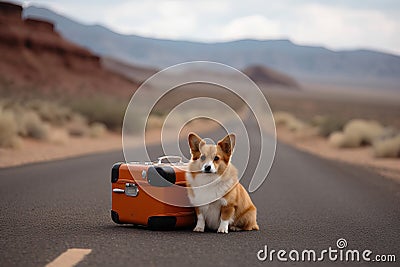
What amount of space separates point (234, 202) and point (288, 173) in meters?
10.9

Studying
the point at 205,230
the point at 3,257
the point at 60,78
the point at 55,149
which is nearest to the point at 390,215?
the point at 205,230

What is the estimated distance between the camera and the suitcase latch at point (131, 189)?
364 inches

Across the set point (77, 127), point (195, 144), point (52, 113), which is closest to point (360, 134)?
point (77, 127)

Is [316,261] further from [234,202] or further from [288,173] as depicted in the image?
[288,173]

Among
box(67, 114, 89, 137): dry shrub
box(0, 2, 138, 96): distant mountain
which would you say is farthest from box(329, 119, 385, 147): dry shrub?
box(0, 2, 138, 96): distant mountain

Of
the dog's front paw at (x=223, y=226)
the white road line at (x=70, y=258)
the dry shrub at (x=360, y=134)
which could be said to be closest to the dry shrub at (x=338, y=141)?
the dry shrub at (x=360, y=134)

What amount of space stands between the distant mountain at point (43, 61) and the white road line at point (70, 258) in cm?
6440

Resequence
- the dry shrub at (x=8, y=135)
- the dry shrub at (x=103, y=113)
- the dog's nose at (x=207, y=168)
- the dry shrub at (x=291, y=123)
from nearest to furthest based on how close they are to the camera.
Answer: the dog's nose at (x=207, y=168) → the dry shrub at (x=8, y=135) → the dry shrub at (x=103, y=113) → the dry shrub at (x=291, y=123)

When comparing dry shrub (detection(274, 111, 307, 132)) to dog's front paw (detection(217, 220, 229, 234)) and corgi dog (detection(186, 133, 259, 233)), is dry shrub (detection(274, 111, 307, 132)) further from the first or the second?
dog's front paw (detection(217, 220, 229, 234))

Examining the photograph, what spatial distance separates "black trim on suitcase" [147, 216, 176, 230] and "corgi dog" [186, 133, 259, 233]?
12.4 inches

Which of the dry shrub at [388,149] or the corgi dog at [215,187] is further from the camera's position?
the dry shrub at [388,149]

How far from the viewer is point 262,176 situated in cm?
1886

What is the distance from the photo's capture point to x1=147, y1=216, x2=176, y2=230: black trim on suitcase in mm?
9211

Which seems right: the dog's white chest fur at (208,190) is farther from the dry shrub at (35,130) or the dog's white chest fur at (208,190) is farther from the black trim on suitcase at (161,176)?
the dry shrub at (35,130)
